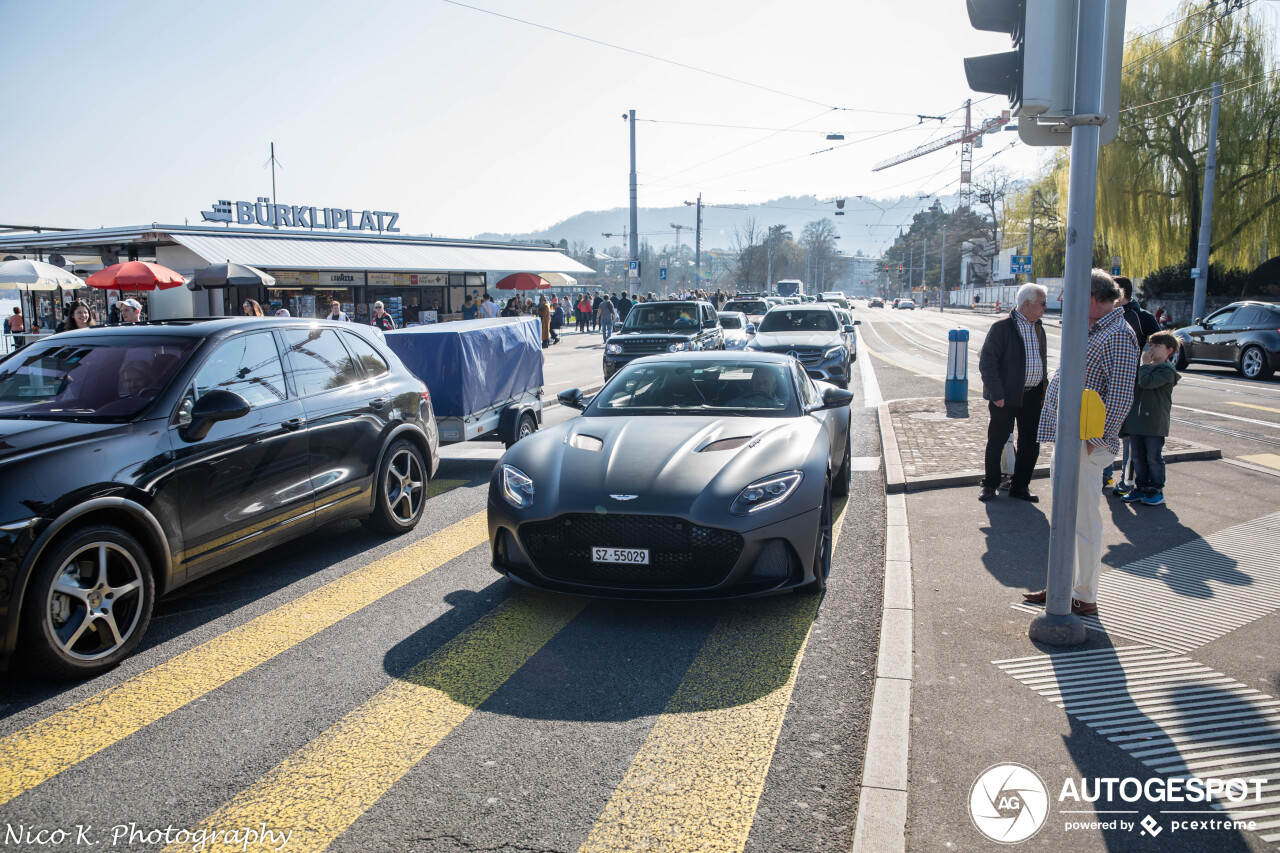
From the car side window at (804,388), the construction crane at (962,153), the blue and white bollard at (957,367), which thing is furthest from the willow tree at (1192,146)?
the construction crane at (962,153)

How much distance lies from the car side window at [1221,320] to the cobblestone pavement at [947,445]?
10778 millimetres

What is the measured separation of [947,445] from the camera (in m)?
9.83

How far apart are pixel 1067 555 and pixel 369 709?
3.34 m

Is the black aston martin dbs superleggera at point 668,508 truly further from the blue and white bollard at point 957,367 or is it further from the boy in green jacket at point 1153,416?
the blue and white bollard at point 957,367

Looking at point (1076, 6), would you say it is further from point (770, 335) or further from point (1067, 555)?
point (770, 335)

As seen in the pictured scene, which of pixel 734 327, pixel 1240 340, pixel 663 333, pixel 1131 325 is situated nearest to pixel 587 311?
pixel 734 327

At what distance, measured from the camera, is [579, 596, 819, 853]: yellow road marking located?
2891 millimetres

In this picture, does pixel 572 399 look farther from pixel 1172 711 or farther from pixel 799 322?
pixel 799 322

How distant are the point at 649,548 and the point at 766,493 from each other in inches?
28.6

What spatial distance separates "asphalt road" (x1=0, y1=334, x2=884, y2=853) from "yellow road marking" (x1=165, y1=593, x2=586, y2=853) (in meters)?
0.01

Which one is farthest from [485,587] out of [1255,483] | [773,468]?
[1255,483]
